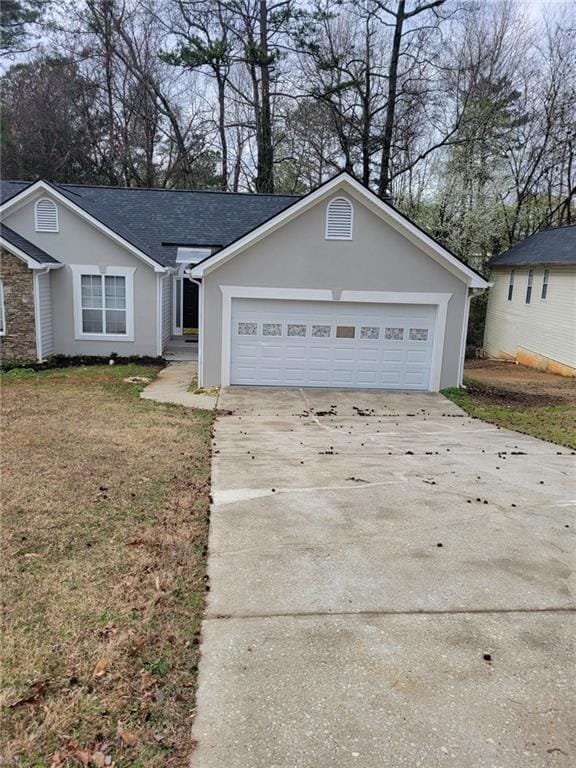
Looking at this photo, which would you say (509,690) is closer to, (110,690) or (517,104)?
(110,690)

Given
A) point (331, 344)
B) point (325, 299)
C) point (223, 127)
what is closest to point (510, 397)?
point (331, 344)

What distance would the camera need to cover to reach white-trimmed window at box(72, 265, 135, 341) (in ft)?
54.1

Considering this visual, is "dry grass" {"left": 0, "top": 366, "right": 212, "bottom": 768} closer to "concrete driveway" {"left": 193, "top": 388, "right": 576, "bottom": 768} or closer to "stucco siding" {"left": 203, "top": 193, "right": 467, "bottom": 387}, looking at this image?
"concrete driveway" {"left": 193, "top": 388, "right": 576, "bottom": 768}

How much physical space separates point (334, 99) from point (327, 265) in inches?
695

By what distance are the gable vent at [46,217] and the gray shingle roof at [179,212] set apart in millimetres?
3195

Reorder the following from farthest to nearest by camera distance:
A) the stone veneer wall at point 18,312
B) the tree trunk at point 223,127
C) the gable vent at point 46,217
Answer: the tree trunk at point 223,127 < the gable vent at point 46,217 < the stone veneer wall at point 18,312

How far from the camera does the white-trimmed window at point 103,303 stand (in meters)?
16.5

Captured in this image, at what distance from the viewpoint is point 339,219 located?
1284cm

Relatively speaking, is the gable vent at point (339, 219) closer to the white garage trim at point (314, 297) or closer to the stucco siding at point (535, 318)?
the white garage trim at point (314, 297)

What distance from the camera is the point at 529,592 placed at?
4.28 m

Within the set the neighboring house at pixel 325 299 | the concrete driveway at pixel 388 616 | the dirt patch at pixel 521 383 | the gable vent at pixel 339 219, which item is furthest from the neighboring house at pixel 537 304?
the concrete driveway at pixel 388 616

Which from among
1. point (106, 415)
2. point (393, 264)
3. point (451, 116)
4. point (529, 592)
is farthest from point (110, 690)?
point (451, 116)

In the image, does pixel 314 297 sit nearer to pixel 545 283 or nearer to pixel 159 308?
pixel 159 308

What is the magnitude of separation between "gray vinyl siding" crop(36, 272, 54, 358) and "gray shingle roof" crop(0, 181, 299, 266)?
4.21 meters
